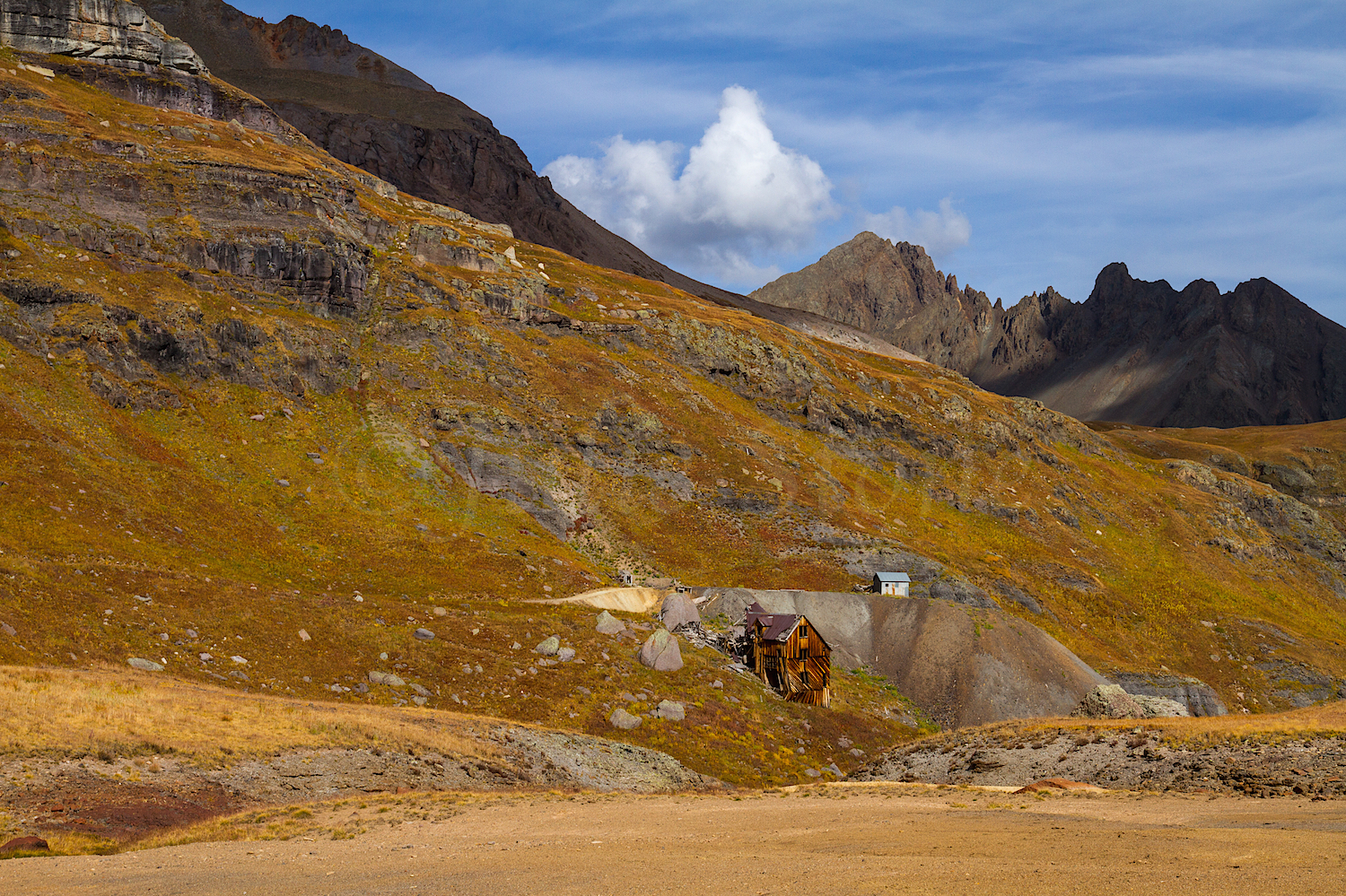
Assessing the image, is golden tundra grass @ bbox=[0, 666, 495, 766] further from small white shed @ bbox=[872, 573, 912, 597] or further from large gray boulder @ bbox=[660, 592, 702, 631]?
small white shed @ bbox=[872, 573, 912, 597]

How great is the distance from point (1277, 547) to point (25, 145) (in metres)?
171

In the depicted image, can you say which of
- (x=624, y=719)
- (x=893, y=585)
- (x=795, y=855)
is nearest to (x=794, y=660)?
(x=624, y=719)

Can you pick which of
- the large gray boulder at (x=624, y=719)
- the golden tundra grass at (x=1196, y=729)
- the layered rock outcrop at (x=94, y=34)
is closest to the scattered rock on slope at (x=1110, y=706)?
the golden tundra grass at (x=1196, y=729)

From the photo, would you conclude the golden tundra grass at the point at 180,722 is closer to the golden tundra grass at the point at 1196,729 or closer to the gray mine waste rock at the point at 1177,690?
the golden tundra grass at the point at 1196,729

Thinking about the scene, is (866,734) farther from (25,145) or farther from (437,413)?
(25,145)

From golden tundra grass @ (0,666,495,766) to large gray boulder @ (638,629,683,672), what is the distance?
658 inches

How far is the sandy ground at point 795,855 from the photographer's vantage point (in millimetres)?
16422

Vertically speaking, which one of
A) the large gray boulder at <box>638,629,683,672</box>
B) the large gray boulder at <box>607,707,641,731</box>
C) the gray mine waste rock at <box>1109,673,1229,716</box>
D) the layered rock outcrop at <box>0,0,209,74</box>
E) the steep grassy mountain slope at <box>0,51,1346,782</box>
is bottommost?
the gray mine waste rock at <box>1109,673,1229,716</box>

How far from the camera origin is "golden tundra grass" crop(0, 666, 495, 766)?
95.6ft

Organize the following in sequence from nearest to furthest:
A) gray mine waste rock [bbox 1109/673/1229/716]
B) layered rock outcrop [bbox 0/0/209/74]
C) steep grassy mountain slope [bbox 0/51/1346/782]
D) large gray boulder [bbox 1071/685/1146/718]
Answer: steep grassy mountain slope [bbox 0/51/1346/782] → large gray boulder [bbox 1071/685/1146/718] → gray mine waste rock [bbox 1109/673/1229/716] → layered rock outcrop [bbox 0/0/209/74]

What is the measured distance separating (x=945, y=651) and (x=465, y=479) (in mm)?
45339

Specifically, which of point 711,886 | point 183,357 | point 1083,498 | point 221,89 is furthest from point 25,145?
point 1083,498

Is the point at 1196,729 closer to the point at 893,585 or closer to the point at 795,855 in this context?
the point at 795,855

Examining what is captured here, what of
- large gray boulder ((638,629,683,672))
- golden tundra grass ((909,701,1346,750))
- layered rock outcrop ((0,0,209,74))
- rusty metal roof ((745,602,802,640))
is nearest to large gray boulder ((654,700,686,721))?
large gray boulder ((638,629,683,672))
